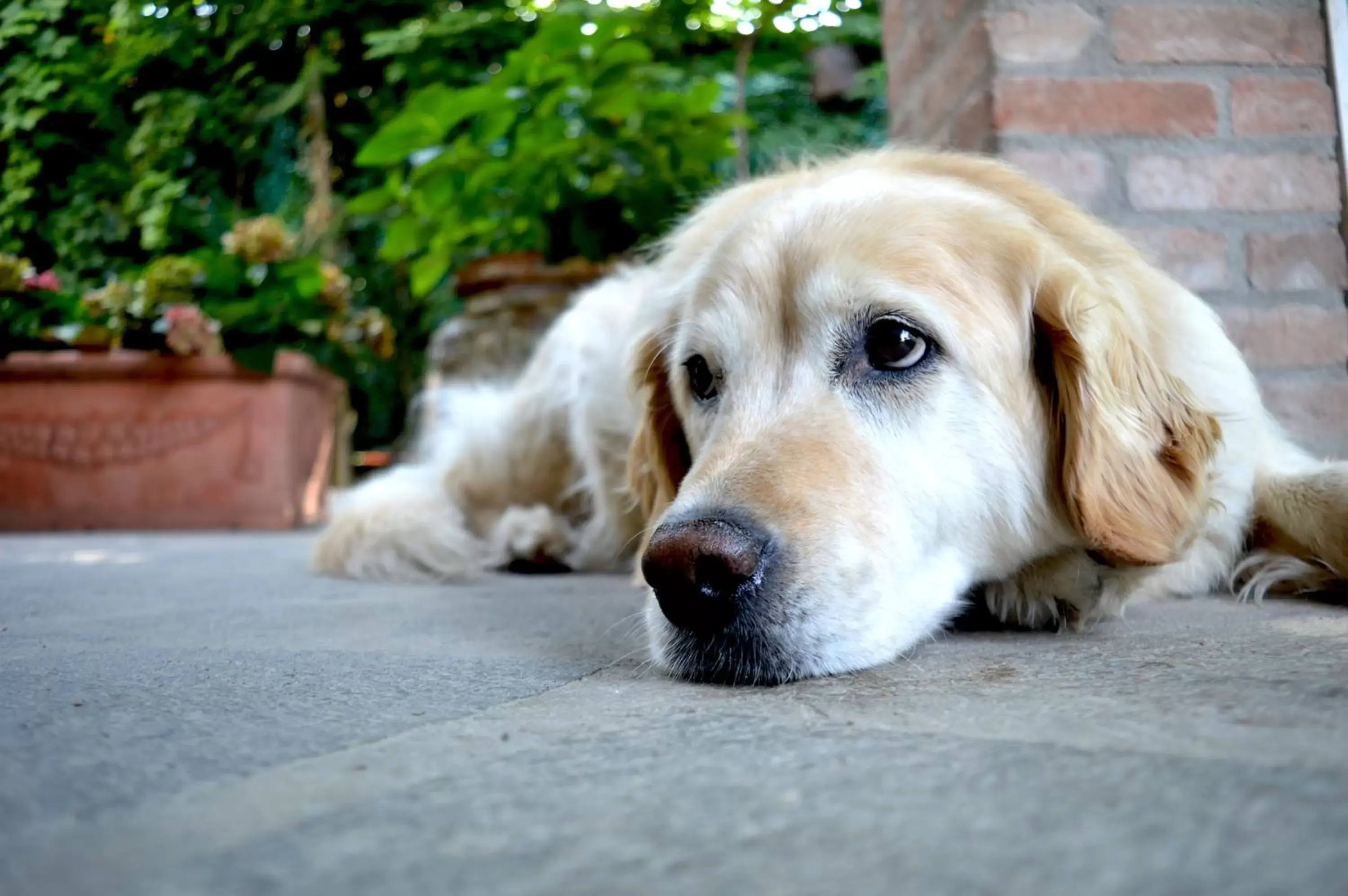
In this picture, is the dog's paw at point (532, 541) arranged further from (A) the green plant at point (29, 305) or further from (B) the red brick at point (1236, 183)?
(A) the green plant at point (29, 305)

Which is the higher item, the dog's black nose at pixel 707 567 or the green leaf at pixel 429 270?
the green leaf at pixel 429 270

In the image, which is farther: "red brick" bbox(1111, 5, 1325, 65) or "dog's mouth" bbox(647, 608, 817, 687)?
"red brick" bbox(1111, 5, 1325, 65)

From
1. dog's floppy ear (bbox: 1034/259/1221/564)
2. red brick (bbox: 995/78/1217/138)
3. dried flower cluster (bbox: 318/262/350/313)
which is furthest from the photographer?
dried flower cluster (bbox: 318/262/350/313)

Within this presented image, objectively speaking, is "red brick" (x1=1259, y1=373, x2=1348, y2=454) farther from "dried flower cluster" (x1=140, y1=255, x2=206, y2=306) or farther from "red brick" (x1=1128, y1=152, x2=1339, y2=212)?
"dried flower cluster" (x1=140, y1=255, x2=206, y2=306)

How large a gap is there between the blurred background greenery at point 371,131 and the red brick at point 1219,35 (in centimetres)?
194

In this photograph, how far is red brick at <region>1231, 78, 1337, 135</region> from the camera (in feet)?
8.11

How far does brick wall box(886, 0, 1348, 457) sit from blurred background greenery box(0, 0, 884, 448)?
1.90m

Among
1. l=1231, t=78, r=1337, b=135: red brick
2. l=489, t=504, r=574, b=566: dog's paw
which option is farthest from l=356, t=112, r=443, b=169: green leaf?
l=1231, t=78, r=1337, b=135: red brick

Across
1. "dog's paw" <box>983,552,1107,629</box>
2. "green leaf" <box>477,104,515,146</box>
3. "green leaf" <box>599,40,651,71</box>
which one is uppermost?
"green leaf" <box>599,40,651,71</box>

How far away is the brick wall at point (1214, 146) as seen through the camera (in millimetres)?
2426

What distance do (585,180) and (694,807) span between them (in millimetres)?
4221

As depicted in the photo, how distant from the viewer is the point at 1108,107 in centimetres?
244

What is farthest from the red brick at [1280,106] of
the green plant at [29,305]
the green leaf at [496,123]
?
the green plant at [29,305]

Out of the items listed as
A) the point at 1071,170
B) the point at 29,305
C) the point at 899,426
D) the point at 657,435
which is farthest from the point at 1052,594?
the point at 29,305
